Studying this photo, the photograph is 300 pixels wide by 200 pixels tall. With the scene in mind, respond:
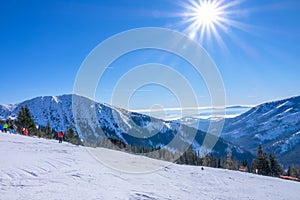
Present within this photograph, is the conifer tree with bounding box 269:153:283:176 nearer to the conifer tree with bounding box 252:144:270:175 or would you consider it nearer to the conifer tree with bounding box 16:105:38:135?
the conifer tree with bounding box 252:144:270:175

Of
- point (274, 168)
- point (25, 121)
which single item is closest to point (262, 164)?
point (274, 168)

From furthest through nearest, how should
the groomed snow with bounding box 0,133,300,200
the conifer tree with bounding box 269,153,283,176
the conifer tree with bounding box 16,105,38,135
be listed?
the conifer tree with bounding box 16,105,38,135 < the conifer tree with bounding box 269,153,283,176 < the groomed snow with bounding box 0,133,300,200

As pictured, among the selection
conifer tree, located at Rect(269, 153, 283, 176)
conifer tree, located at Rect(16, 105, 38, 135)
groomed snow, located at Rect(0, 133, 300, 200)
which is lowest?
groomed snow, located at Rect(0, 133, 300, 200)

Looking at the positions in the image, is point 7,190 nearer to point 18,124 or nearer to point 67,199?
point 67,199

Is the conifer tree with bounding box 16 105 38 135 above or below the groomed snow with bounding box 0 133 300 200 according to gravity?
above

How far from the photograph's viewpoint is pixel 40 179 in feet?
37.3

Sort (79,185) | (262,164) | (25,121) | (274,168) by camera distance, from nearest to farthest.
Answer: (79,185)
(262,164)
(274,168)
(25,121)

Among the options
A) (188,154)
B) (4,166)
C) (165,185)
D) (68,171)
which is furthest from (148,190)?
(188,154)

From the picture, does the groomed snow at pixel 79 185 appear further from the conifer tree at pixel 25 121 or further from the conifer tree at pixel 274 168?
the conifer tree at pixel 25 121

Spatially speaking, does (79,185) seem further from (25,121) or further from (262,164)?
(25,121)

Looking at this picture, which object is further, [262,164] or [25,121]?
[25,121]

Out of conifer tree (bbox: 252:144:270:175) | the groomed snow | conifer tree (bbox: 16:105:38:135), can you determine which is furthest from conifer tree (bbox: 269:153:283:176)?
conifer tree (bbox: 16:105:38:135)

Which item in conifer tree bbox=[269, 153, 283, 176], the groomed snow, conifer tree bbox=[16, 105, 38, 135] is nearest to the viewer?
the groomed snow

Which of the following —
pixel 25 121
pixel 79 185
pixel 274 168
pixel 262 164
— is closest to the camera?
pixel 79 185
